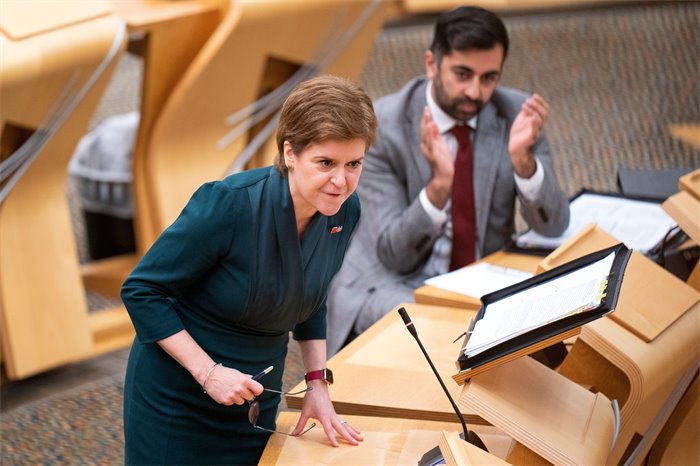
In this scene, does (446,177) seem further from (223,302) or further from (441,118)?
(223,302)

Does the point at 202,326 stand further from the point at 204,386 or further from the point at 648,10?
the point at 648,10

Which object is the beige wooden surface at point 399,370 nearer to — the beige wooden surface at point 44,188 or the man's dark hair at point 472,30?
the man's dark hair at point 472,30

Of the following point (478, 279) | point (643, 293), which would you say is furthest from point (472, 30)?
point (643, 293)

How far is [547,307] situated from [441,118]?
4.21 ft

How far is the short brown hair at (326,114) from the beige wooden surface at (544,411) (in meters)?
0.45

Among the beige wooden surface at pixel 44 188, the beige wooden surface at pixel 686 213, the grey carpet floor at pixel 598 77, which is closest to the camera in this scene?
the beige wooden surface at pixel 686 213

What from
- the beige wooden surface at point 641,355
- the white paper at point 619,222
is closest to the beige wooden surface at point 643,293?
the beige wooden surface at point 641,355

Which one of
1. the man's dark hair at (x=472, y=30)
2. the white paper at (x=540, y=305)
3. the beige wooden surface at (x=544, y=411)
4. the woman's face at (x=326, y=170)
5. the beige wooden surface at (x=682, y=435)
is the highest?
the man's dark hair at (x=472, y=30)

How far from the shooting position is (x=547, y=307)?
1571 mm

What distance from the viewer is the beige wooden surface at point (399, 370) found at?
1818 mm

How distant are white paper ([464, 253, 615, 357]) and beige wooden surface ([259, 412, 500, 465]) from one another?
187 millimetres

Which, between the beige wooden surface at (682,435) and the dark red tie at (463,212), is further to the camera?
the dark red tie at (463,212)

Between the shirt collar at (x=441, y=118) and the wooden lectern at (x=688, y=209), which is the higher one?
the shirt collar at (x=441, y=118)

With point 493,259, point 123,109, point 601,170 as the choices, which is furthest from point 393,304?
point 123,109
